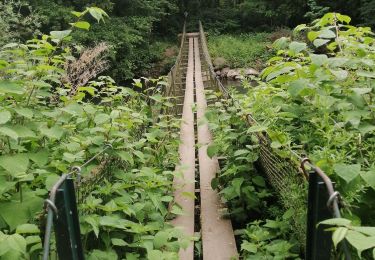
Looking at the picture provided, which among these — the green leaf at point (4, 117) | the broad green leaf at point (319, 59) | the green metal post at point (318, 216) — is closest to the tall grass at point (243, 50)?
the broad green leaf at point (319, 59)

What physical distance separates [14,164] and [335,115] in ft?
5.48

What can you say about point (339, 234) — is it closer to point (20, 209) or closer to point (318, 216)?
point (318, 216)

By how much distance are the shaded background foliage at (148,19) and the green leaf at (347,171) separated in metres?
10.5

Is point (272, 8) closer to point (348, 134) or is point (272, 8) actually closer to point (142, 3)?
point (142, 3)

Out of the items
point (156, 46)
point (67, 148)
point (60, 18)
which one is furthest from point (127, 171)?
point (156, 46)

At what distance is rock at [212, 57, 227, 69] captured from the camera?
67.7 ft

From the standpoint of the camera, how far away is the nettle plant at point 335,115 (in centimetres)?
176

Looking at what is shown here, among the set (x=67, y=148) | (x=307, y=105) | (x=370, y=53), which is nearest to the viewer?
(x=67, y=148)

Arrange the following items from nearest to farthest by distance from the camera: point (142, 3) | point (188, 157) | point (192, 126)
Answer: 1. point (188, 157)
2. point (192, 126)
3. point (142, 3)

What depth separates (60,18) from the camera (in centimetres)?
1511

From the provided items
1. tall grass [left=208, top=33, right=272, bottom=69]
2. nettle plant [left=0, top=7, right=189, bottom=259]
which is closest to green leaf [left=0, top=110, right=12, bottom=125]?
nettle plant [left=0, top=7, right=189, bottom=259]

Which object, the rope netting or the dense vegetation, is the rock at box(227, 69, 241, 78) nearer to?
the dense vegetation

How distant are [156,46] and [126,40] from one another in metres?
6.11

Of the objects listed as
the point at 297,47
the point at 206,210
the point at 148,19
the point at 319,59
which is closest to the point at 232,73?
the point at 148,19
